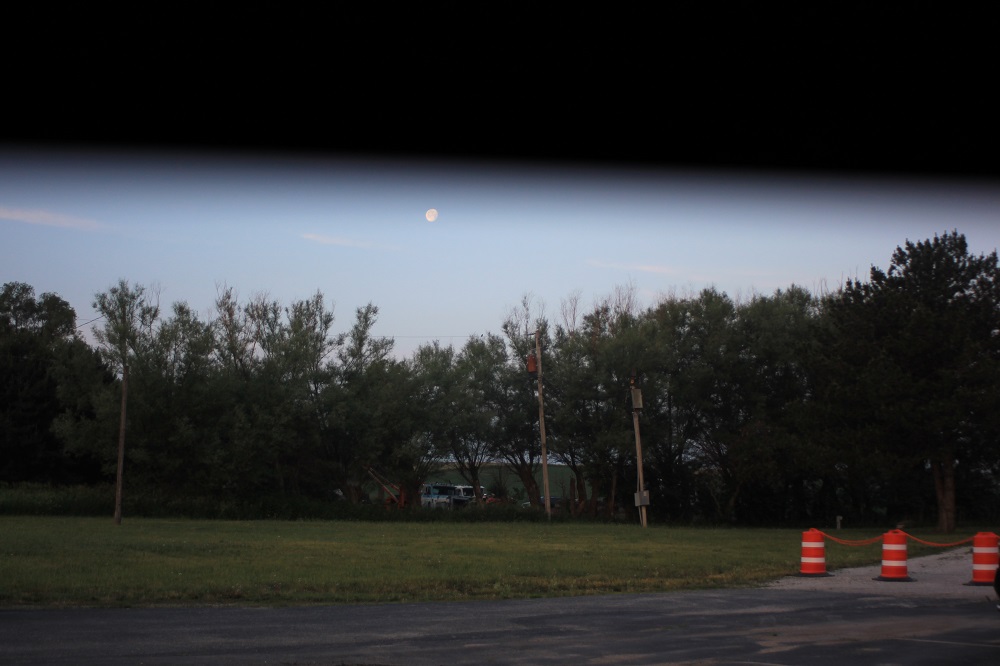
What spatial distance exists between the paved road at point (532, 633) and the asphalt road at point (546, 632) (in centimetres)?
2

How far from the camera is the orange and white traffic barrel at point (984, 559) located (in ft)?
58.3

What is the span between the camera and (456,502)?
243ft

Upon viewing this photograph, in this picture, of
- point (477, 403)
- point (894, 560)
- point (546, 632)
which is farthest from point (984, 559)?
point (477, 403)

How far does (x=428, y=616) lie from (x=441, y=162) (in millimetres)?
6550

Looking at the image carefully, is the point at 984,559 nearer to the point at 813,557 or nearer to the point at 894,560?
the point at 894,560

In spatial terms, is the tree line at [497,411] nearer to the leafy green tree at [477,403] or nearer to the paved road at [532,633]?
the leafy green tree at [477,403]

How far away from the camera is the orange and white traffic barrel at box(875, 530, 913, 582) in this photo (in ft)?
61.9

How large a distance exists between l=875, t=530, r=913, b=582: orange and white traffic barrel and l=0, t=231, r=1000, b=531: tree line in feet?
82.6

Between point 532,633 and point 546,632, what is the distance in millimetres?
199

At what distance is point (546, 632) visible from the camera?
12422 mm

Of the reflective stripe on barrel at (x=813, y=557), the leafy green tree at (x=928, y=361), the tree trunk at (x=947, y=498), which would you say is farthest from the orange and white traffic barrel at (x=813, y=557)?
the tree trunk at (x=947, y=498)

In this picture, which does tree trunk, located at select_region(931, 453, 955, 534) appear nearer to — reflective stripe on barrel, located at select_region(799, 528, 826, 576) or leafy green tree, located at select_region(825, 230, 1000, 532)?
leafy green tree, located at select_region(825, 230, 1000, 532)

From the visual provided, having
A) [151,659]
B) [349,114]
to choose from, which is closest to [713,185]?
[349,114]

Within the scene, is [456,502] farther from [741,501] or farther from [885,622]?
[885,622]
